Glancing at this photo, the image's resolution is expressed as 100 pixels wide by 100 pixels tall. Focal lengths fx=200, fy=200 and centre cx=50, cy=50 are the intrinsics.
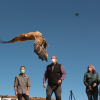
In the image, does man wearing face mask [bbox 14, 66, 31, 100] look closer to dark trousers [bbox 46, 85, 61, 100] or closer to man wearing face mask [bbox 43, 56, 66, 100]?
man wearing face mask [bbox 43, 56, 66, 100]

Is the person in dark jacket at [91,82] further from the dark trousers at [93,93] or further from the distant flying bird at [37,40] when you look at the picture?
the distant flying bird at [37,40]

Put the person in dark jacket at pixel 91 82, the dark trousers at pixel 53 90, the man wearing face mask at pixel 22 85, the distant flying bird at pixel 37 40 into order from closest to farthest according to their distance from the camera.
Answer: the dark trousers at pixel 53 90 → the man wearing face mask at pixel 22 85 → the person in dark jacket at pixel 91 82 → the distant flying bird at pixel 37 40

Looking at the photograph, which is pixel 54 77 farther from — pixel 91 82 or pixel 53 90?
pixel 91 82

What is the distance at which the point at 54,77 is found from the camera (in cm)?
725

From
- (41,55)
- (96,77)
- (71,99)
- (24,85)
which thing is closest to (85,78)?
(96,77)

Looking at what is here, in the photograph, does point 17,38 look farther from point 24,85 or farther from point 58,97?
point 58,97

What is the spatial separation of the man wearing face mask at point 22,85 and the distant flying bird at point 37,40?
347cm

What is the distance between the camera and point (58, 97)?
23.2 feet

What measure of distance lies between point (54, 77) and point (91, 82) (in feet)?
5.45

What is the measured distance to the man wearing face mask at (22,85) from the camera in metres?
7.60

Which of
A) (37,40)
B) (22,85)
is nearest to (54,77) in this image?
(22,85)

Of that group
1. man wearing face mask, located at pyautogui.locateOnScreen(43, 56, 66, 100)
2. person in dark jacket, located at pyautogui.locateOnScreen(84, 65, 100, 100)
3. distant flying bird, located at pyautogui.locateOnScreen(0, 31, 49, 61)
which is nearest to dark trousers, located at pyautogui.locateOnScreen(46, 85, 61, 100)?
man wearing face mask, located at pyautogui.locateOnScreen(43, 56, 66, 100)

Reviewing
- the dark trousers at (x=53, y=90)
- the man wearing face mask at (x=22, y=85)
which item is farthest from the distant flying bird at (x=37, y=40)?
the dark trousers at (x=53, y=90)

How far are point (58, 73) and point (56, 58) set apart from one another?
1.94ft
